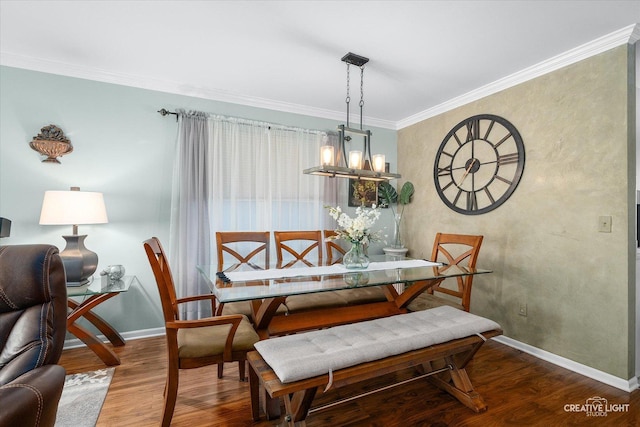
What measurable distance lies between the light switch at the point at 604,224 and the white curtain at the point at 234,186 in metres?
2.57

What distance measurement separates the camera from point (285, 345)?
5.49 feet

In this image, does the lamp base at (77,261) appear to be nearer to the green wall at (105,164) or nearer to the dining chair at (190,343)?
the green wall at (105,164)

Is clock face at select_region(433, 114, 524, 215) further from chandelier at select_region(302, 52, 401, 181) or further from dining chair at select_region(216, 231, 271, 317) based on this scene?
dining chair at select_region(216, 231, 271, 317)

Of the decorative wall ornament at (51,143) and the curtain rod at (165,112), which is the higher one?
the curtain rod at (165,112)

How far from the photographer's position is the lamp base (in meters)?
2.56

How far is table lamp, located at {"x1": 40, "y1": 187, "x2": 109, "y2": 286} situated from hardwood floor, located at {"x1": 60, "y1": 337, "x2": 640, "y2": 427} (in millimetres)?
762

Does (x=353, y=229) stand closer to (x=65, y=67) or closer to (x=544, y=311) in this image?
(x=544, y=311)

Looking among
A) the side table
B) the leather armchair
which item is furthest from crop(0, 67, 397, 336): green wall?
the leather armchair

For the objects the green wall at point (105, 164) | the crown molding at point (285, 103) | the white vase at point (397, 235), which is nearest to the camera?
the crown molding at point (285, 103)

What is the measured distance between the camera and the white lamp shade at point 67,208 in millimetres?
2477

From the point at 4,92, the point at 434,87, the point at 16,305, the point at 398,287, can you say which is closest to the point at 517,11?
the point at 434,87

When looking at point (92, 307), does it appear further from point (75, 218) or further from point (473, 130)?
point (473, 130)

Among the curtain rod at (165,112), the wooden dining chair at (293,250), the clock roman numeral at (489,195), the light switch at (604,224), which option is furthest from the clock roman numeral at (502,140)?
the curtain rod at (165,112)

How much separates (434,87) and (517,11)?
4.04ft
